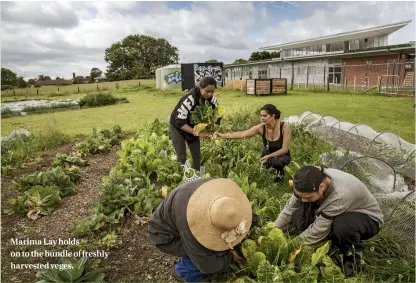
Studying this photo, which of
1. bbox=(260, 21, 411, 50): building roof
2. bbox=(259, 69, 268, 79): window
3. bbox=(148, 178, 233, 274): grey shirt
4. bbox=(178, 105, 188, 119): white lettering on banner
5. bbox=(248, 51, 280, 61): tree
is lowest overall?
bbox=(148, 178, 233, 274): grey shirt

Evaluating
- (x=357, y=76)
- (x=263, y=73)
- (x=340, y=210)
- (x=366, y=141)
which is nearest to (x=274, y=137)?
(x=366, y=141)

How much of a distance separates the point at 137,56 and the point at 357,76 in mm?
34140

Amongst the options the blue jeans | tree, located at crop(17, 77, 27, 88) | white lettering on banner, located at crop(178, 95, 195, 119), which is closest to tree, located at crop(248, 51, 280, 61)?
tree, located at crop(17, 77, 27, 88)

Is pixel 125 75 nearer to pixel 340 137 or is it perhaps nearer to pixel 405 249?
pixel 340 137

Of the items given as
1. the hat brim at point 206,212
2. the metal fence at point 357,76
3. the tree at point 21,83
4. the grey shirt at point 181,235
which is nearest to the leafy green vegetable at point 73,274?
the grey shirt at point 181,235

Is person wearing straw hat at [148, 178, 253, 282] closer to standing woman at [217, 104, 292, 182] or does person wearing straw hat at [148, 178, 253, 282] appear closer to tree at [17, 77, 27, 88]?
standing woman at [217, 104, 292, 182]

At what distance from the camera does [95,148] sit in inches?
282

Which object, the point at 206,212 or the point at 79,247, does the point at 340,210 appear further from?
the point at 79,247

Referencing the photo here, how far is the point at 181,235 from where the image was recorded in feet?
8.39

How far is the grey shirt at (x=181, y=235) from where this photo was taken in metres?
2.50

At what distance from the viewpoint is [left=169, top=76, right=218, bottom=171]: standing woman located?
4555 mm

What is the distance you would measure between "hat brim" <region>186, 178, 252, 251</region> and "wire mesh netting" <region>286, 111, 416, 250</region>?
5.39 ft

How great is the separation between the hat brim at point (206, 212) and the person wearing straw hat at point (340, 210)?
0.65 m

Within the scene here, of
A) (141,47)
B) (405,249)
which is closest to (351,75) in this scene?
(405,249)
